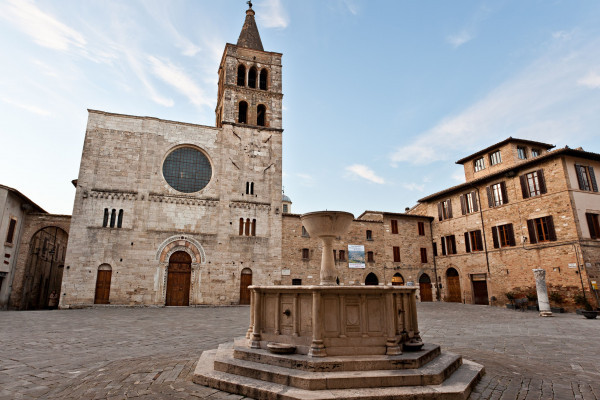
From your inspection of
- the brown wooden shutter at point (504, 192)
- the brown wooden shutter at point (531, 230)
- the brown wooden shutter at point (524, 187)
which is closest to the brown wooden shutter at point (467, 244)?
the brown wooden shutter at point (504, 192)

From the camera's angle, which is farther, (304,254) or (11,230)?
(304,254)

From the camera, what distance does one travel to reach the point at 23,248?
73.6 ft

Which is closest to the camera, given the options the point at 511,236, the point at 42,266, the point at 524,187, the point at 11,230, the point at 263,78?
the point at 11,230

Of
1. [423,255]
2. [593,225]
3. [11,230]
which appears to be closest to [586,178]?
[593,225]

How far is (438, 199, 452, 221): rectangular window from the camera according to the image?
93.6 feet

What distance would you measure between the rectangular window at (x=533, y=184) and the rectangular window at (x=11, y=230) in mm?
32991

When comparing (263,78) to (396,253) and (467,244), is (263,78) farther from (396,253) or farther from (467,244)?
(467,244)

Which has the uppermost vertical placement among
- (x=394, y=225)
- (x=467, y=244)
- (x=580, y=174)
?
(x=580, y=174)

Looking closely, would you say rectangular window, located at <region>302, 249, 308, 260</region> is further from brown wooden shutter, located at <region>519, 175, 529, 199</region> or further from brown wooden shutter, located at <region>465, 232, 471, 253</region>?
→ brown wooden shutter, located at <region>519, 175, 529, 199</region>

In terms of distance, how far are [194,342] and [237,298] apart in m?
15.2

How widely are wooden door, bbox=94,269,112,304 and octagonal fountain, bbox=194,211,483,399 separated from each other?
61.4 feet

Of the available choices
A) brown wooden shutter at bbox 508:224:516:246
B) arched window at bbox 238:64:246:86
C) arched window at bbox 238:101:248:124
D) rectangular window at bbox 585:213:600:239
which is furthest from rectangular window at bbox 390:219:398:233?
arched window at bbox 238:64:246:86

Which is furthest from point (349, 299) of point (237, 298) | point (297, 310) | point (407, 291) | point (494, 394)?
point (237, 298)

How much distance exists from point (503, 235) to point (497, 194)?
2.97 metres
